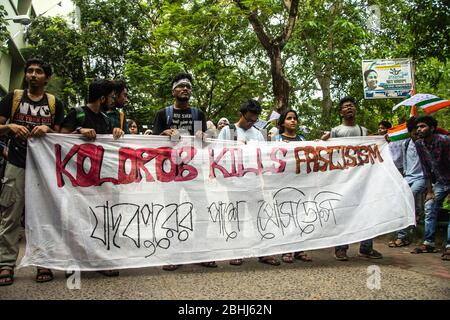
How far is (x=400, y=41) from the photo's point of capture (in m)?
11.6

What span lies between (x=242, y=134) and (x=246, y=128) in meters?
0.12

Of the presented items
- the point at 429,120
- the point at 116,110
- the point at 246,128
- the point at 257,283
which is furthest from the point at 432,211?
the point at 116,110

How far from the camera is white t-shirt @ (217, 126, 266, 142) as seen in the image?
453cm

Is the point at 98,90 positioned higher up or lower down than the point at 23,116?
higher up

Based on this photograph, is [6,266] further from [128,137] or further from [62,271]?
[128,137]

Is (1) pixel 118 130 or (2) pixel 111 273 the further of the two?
(1) pixel 118 130

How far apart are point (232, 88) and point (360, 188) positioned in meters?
10.1

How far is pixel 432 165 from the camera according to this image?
4.88 meters

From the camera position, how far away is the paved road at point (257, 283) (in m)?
3.04

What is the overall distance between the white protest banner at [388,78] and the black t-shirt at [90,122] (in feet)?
19.5

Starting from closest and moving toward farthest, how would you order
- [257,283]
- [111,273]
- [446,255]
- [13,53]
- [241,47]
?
[257,283] < [111,273] < [446,255] < [241,47] < [13,53]

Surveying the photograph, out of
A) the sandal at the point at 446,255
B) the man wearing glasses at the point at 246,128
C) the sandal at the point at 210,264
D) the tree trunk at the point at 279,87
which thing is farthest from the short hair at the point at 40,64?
the tree trunk at the point at 279,87

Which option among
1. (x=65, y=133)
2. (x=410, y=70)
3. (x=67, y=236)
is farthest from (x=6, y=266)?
(x=410, y=70)

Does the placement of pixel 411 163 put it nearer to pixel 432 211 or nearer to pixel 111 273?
pixel 432 211
